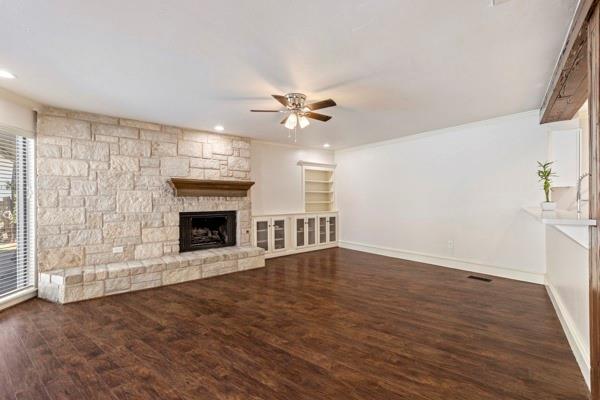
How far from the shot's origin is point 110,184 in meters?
4.39

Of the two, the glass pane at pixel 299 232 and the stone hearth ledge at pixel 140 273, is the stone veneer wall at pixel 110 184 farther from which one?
the glass pane at pixel 299 232

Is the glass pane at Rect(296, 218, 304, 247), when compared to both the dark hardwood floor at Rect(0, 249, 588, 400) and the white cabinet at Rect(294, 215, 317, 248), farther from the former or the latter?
the dark hardwood floor at Rect(0, 249, 588, 400)

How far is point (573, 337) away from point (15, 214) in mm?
6184

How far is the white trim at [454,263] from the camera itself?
4371 millimetres

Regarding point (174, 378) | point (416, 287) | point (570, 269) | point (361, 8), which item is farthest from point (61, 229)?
point (570, 269)

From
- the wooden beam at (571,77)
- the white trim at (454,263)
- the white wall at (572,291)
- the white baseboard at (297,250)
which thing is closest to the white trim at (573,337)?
the white wall at (572,291)

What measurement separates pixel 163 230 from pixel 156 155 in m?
1.28

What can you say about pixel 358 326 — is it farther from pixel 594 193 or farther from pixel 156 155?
pixel 156 155

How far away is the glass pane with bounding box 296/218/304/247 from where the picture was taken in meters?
6.77

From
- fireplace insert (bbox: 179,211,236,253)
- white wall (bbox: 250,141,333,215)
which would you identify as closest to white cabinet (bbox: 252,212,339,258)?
white wall (bbox: 250,141,333,215)

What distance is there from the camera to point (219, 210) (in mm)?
5543

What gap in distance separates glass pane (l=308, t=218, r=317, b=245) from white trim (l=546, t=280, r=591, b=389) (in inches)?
176

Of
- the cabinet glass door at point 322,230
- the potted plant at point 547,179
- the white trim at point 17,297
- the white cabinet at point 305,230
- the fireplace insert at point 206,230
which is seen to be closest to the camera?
the potted plant at point 547,179

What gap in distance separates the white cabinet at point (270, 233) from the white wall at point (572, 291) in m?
4.60
